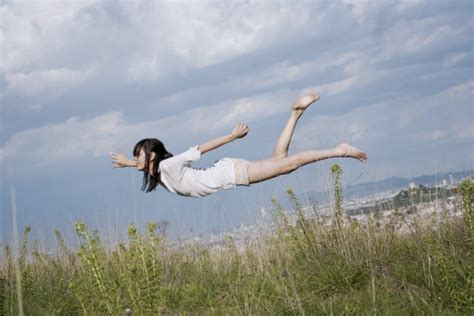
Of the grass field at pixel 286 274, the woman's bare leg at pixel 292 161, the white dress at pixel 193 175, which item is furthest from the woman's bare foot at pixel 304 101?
the grass field at pixel 286 274

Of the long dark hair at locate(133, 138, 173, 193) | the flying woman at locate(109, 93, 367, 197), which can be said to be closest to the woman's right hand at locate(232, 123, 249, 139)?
the flying woman at locate(109, 93, 367, 197)

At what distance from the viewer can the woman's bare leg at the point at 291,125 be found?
7.09 m

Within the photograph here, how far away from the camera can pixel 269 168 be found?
274 inches

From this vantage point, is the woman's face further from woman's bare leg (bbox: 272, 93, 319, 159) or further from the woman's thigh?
woman's bare leg (bbox: 272, 93, 319, 159)

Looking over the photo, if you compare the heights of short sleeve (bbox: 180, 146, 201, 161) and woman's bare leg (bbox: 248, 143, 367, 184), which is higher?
short sleeve (bbox: 180, 146, 201, 161)

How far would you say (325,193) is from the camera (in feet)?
21.6

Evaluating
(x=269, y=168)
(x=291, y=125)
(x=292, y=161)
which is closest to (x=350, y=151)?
(x=292, y=161)

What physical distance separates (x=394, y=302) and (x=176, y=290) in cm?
187

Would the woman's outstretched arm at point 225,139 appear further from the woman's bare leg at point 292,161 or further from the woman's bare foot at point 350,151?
the woman's bare foot at point 350,151

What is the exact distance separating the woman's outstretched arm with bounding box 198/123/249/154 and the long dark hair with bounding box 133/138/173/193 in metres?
0.47

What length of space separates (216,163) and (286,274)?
163 cm

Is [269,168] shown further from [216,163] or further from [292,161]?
[216,163]

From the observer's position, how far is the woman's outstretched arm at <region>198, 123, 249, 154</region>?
698 cm

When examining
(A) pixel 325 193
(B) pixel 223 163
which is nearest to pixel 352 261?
(A) pixel 325 193
